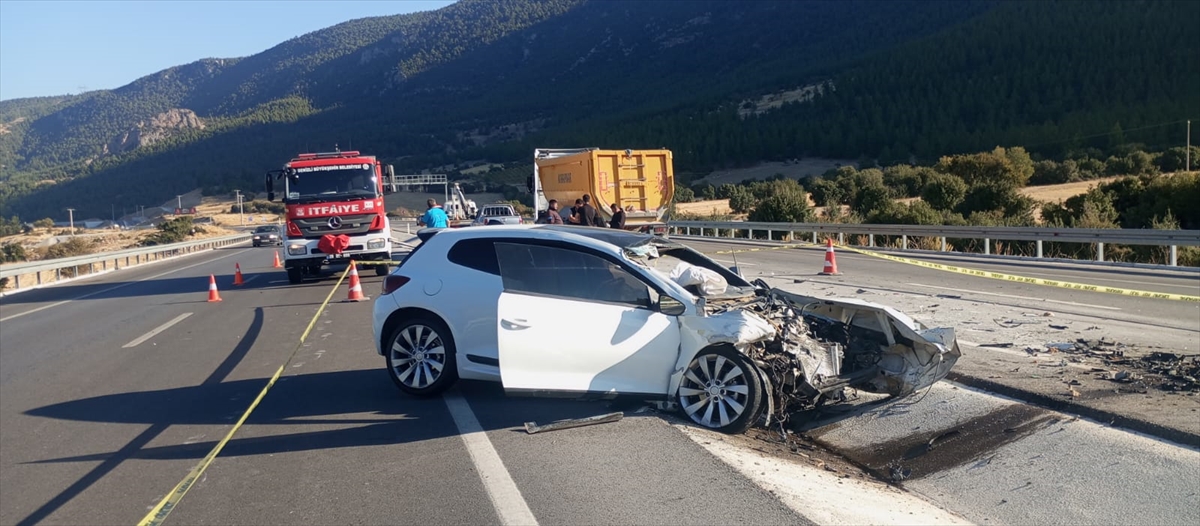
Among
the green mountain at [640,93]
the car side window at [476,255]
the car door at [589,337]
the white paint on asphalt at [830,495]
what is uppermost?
the green mountain at [640,93]

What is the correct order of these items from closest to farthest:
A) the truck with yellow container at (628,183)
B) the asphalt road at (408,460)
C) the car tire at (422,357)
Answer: the asphalt road at (408,460), the car tire at (422,357), the truck with yellow container at (628,183)

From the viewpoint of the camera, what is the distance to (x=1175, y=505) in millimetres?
5324

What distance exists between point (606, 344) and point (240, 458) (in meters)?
2.86

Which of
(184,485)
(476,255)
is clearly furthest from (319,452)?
(476,255)

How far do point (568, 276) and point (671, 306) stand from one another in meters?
0.96

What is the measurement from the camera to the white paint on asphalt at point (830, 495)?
207 inches

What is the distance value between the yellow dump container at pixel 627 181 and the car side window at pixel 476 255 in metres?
19.0

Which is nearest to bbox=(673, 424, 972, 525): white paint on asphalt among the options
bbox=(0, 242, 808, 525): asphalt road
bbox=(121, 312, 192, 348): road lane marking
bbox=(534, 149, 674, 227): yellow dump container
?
bbox=(0, 242, 808, 525): asphalt road

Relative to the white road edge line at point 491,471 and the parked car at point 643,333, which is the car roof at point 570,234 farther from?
the white road edge line at point 491,471

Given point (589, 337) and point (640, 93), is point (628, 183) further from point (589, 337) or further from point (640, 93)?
point (640, 93)

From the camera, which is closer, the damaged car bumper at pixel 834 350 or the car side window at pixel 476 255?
the damaged car bumper at pixel 834 350

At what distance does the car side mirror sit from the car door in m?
0.05

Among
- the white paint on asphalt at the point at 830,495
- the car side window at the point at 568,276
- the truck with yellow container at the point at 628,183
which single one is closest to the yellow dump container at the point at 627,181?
the truck with yellow container at the point at 628,183

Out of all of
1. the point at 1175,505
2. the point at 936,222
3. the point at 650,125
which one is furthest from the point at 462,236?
the point at 650,125
